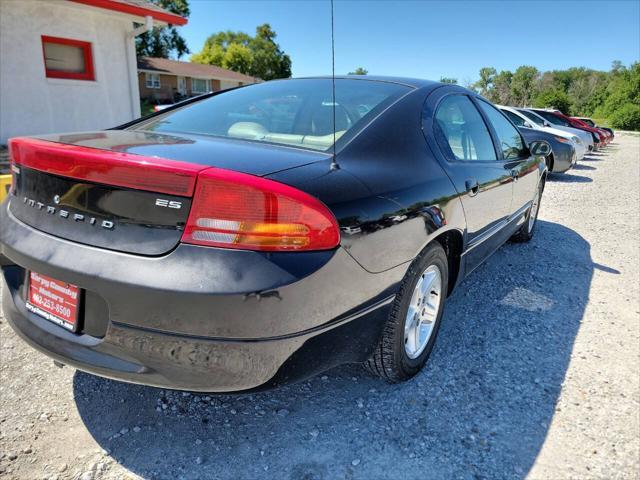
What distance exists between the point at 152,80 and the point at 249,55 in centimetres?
2273

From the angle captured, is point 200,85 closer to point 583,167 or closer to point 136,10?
point 136,10

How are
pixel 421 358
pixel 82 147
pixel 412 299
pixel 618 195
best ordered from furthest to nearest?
pixel 618 195, pixel 421 358, pixel 412 299, pixel 82 147

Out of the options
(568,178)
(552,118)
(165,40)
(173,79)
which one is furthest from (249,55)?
(568,178)

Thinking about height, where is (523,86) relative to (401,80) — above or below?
above

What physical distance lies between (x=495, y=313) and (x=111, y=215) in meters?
2.69

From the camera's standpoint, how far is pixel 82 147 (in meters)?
1.75

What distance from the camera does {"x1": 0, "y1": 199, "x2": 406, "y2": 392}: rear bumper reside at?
1495 millimetres

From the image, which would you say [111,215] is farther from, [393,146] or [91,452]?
[393,146]

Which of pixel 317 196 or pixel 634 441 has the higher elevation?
pixel 317 196

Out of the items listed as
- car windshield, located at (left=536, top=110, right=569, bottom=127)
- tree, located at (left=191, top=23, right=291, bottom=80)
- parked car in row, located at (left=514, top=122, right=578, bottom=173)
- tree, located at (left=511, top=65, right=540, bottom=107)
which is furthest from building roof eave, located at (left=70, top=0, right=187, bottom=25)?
tree, located at (left=511, top=65, right=540, bottom=107)

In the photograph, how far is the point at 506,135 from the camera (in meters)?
3.87

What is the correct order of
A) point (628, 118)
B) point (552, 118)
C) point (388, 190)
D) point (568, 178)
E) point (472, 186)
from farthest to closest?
point (628, 118), point (552, 118), point (568, 178), point (472, 186), point (388, 190)

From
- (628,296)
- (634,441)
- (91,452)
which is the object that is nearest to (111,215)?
(91,452)

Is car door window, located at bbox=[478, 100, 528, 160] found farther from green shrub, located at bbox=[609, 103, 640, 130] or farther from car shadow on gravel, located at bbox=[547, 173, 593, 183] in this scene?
green shrub, located at bbox=[609, 103, 640, 130]
